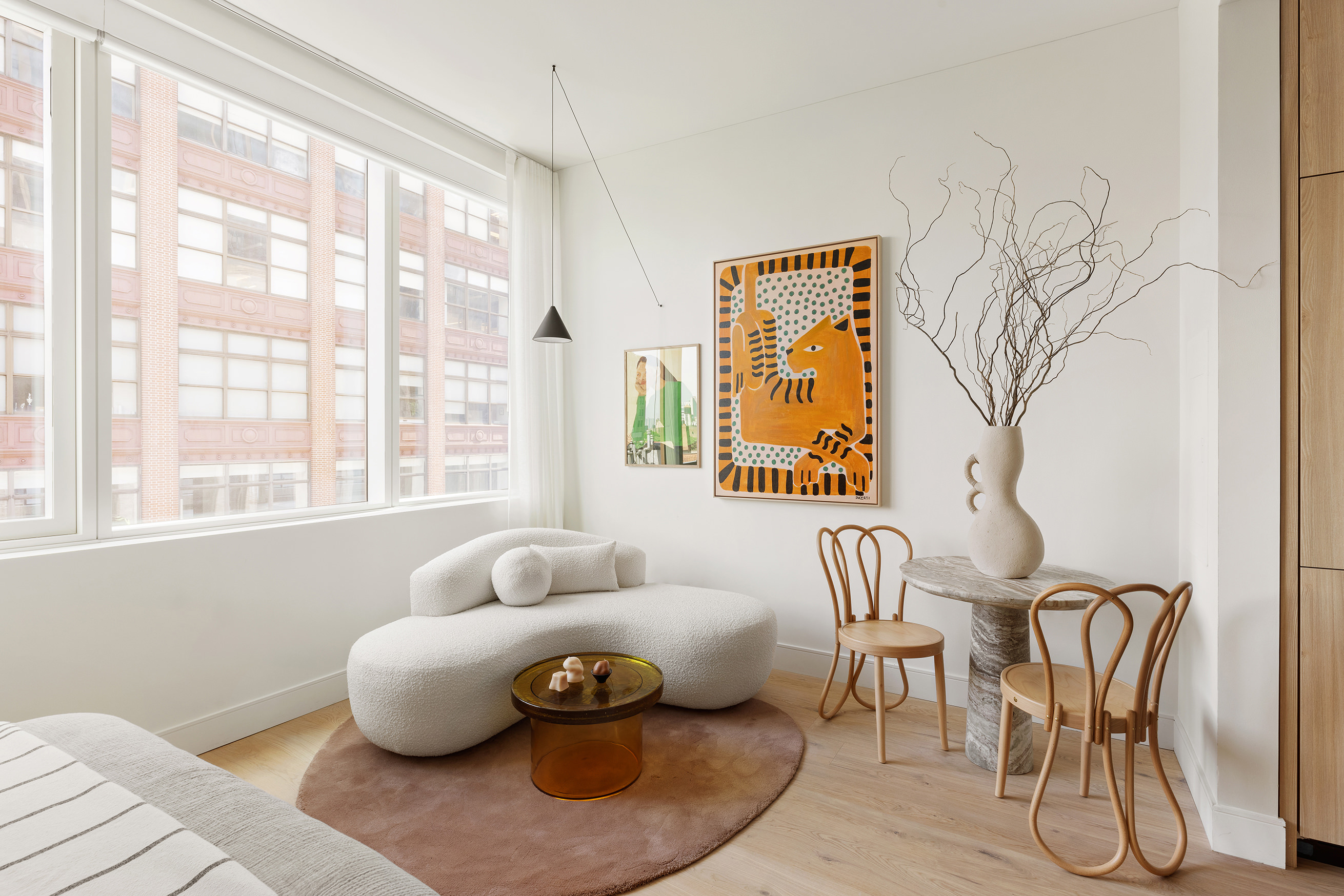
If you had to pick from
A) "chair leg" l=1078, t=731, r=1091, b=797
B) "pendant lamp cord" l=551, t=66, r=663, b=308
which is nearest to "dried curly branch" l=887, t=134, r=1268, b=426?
"chair leg" l=1078, t=731, r=1091, b=797

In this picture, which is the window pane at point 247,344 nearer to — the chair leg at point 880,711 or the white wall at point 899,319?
the white wall at point 899,319

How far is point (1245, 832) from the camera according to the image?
194cm

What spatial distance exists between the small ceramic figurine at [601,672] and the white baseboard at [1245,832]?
6.42ft

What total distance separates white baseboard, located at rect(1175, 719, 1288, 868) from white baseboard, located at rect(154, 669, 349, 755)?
346 cm

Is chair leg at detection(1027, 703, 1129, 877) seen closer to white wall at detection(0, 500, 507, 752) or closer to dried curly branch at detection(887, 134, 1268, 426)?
dried curly branch at detection(887, 134, 1268, 426)

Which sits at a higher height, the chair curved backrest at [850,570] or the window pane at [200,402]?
the window pane at [200,402]

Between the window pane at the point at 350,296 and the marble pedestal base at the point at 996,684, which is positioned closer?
the marble pedestal base at the point at 996,684

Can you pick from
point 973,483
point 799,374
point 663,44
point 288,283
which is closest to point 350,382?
point 288,283

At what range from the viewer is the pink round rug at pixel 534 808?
184 cm

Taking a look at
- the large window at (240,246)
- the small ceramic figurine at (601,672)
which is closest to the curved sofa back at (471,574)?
the small ceramic figurine at (601,672)

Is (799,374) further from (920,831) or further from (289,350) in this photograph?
(289,350)

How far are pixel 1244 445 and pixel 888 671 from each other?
181 cm

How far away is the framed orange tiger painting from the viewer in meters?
3.26

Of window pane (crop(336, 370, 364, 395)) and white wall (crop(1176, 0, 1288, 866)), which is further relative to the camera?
window pane (crop(336, 370, 364, 395))
